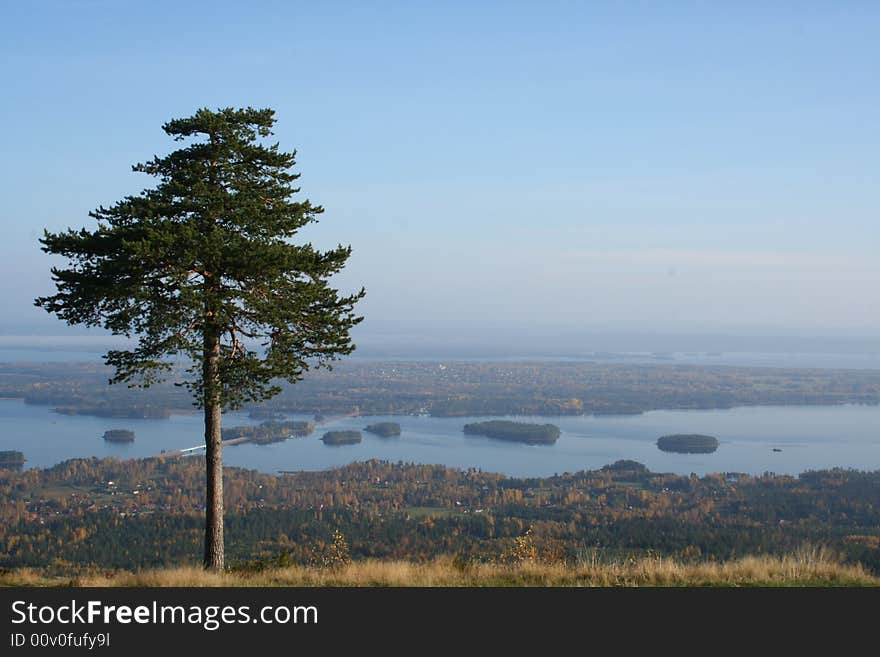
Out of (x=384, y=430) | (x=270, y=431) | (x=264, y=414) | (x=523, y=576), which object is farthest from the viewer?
(x=264, y=414)

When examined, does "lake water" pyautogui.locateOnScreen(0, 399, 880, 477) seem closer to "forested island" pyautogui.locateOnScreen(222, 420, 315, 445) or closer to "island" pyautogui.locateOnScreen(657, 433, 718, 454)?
"island" pyautogui.locateOnScreen(657, 433, 718, 454)

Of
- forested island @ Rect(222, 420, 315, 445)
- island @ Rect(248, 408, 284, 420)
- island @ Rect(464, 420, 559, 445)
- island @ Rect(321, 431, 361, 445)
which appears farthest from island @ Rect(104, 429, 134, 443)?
island @ Rect(464, 420, 559, 445)

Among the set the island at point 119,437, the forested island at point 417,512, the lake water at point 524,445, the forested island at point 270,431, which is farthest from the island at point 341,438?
the island at point 119,437

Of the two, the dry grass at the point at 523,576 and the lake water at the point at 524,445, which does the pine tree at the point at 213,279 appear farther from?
the lake water at the point at 524,445

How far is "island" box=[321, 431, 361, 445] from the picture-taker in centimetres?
12961

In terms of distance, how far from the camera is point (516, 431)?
14150cm

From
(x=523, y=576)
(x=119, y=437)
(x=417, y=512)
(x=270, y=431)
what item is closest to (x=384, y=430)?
(x=270, y=431)

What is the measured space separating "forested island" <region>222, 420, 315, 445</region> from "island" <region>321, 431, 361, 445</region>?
794cm

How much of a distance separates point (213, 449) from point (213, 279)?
4.27 meters

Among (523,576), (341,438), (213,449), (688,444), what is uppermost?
(213,449)

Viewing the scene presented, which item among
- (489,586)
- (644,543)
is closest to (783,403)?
(644,543)

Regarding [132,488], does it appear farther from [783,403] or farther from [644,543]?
[783,403]

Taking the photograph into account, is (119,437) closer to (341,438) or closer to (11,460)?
(11,460)

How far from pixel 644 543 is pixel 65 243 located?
152ft
